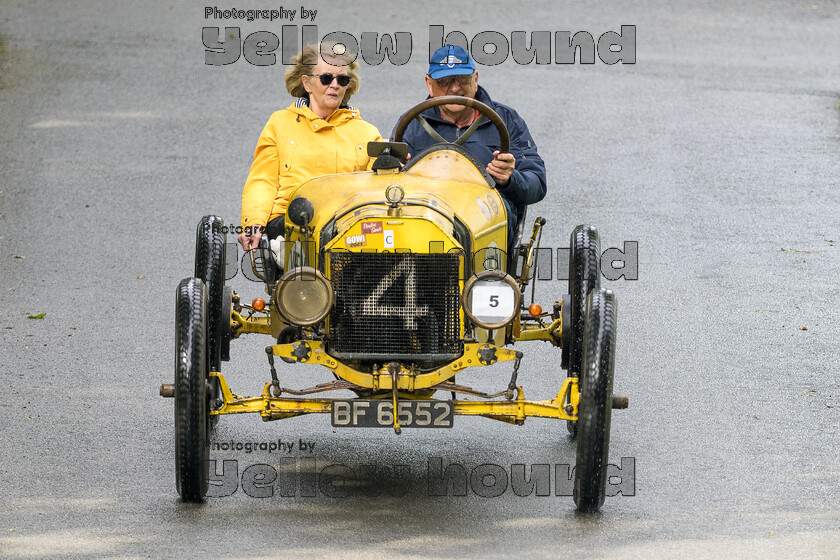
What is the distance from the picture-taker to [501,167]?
277 inches

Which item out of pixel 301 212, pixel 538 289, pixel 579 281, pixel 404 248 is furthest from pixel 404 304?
pixel 538 289

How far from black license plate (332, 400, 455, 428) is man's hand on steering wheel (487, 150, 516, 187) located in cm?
161

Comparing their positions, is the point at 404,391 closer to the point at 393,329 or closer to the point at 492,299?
the point at 393,329

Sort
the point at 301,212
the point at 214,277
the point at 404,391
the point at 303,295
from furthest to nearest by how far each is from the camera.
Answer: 1. the point at 214,277
2. the point at 301,212
3. the point at 404,391
4. the point at 303,295

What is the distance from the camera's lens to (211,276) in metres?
7.12

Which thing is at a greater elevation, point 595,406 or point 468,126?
point 468,126

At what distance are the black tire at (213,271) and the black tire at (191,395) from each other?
92cm

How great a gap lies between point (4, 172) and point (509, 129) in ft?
22.1

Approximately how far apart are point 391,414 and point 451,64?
8.16 feet

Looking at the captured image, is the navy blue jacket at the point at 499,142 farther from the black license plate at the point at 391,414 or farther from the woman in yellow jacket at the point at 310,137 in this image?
the black license plate at the point at 391,414

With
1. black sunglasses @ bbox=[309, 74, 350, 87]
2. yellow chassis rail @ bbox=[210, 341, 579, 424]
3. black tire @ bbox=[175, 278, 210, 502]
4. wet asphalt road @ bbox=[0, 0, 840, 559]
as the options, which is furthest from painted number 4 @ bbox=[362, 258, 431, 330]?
black sunglasses @ bbox=[309, 74, 350, 87]

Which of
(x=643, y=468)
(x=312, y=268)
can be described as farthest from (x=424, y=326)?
(x=643, y=468)

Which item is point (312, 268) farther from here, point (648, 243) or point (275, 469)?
point (648, 243)

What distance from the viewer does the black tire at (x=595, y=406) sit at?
5809 mm
